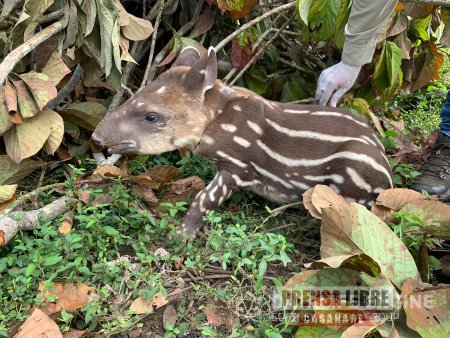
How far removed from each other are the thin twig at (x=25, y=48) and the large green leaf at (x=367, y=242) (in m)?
2.11

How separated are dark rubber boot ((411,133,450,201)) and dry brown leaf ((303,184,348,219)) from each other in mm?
1173

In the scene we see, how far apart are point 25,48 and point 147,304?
187cm

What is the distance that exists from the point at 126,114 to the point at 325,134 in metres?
1.24

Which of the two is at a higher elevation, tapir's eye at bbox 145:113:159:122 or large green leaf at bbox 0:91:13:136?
tapir's eye at bbox 145:113:159:122

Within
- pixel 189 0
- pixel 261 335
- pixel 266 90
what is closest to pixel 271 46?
pixel 266 90

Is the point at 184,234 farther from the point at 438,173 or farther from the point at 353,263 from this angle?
the point at 438,173

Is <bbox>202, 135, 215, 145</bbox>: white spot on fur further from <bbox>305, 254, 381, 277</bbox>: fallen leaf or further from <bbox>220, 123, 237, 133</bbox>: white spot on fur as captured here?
<bbox>305, 254, 381, 277</bbox>: fallen leaf

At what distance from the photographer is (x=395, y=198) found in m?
3.25

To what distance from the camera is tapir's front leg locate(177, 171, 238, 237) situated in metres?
3.31

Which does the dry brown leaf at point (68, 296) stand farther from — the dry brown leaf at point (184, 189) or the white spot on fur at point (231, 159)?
the white spot on fur at point (231, 159)

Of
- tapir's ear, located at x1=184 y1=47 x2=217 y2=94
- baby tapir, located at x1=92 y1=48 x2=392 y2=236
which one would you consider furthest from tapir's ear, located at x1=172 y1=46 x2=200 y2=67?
tapir's ear, located at x1=184 y1=47 x2=217 y2=94

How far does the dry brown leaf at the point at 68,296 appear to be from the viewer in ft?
8.50

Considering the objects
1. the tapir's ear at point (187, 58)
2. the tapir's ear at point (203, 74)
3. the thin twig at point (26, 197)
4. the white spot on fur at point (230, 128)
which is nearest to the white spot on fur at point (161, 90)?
the tapir's ear at point (203, 74)

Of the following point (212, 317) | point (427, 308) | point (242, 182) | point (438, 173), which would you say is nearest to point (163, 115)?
point (242, 182)
